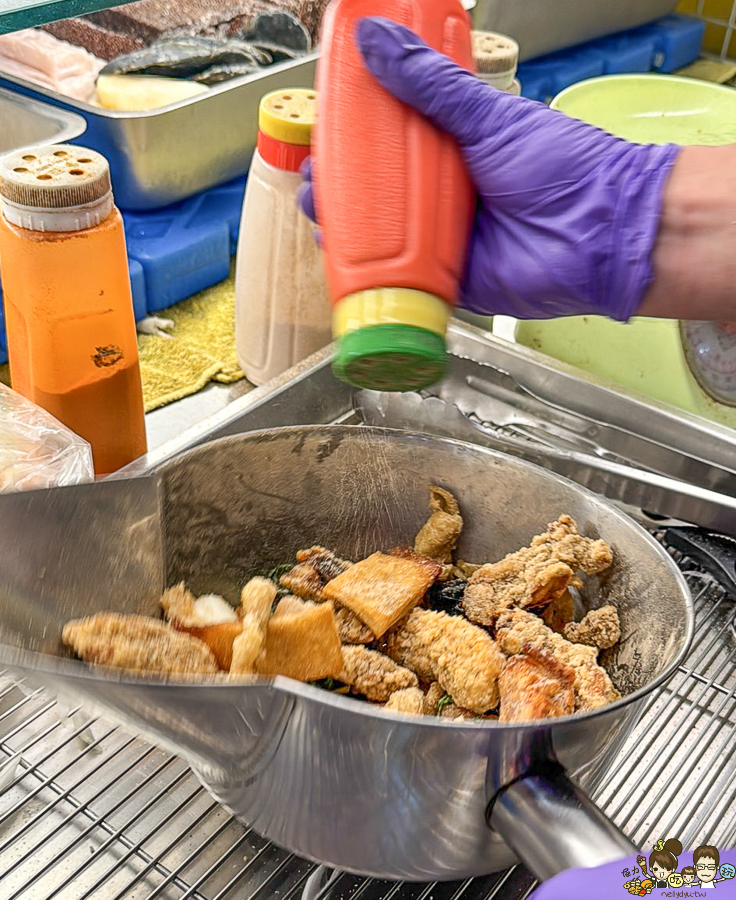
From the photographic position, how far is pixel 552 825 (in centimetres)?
46

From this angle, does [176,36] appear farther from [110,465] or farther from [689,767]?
[689,767]

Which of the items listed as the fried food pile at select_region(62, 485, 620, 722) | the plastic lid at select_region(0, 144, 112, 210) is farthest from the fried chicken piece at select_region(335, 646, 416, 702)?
the plastic lid at select_region(0, 144, 112, 210)

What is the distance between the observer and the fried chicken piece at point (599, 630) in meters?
0.67

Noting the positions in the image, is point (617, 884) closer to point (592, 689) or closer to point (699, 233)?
point (592, 689)

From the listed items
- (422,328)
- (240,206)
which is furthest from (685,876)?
(240,206)

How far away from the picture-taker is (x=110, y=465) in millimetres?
871

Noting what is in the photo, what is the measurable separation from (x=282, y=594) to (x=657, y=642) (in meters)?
0.26

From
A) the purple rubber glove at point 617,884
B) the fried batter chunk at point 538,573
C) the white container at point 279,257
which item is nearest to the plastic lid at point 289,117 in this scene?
the white container at point 279,257

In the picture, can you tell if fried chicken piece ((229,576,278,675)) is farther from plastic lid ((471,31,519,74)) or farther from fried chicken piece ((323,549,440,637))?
plastic lid ((471,31,519,74))

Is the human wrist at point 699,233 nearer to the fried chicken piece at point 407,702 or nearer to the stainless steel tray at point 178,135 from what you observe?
the fried chicken piece at point 407,702

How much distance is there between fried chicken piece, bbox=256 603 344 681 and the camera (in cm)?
60

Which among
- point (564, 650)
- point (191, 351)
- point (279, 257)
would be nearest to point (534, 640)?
point (564, 650)

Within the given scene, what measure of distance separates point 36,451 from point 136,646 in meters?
0.24

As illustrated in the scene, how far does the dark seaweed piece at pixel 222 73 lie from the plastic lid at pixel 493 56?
42cm
